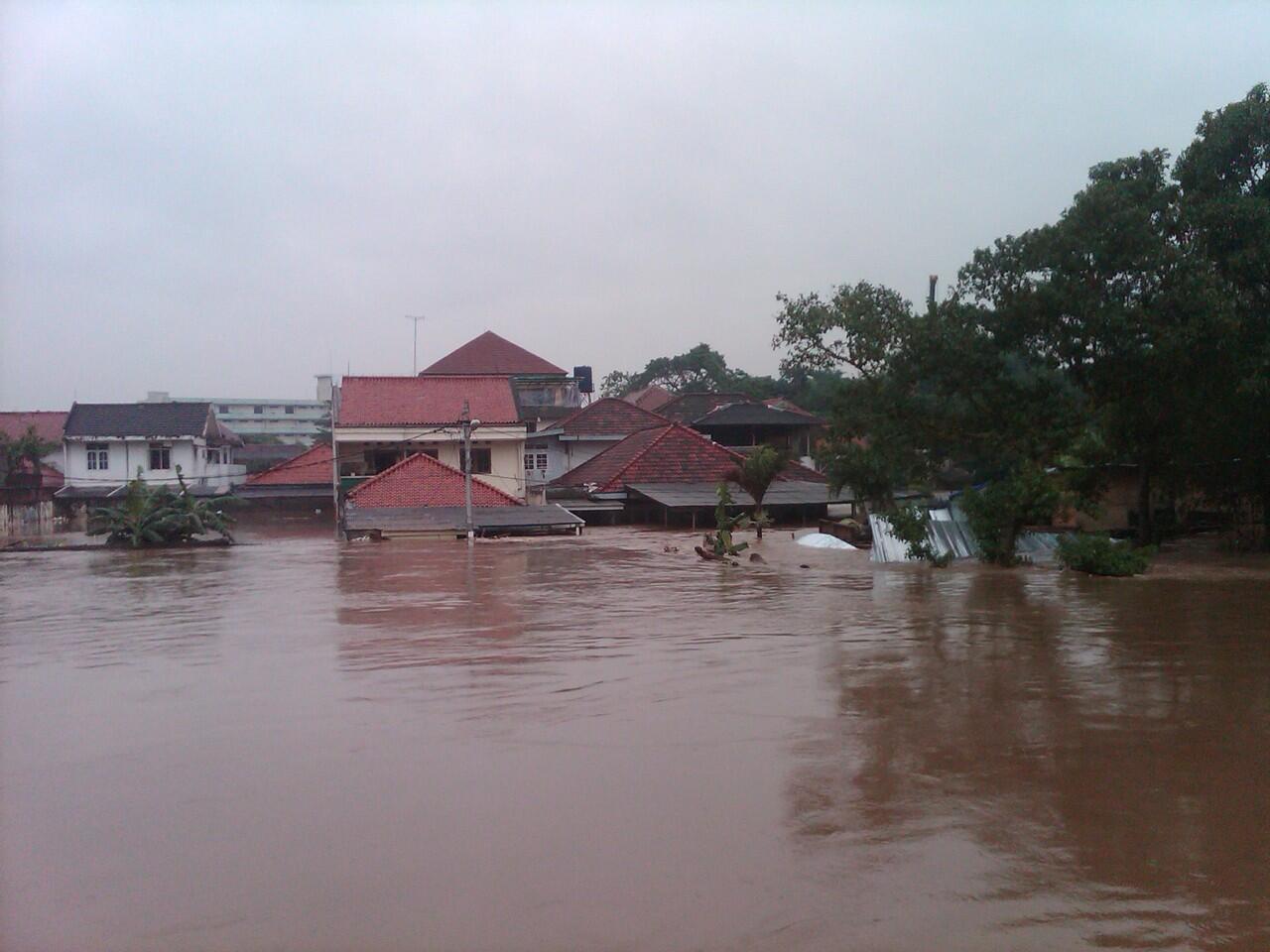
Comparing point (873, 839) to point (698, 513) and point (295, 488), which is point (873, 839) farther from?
point (295, 488)

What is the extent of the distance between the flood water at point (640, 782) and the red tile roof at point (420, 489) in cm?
1567

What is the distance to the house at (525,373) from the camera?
145 feet

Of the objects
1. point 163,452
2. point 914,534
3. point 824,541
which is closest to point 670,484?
point 824,541

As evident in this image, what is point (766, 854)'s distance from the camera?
17.3 feet

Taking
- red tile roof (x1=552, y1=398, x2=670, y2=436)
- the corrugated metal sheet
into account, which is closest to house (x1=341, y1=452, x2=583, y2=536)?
red tile roof (x1=552, y1=398, x2=670, y2=436)

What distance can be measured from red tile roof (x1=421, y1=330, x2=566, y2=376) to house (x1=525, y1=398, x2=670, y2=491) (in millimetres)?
6985

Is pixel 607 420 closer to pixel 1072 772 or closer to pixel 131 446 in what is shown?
pixel 131 446

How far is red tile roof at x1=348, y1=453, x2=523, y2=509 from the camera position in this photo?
2886 centimetres

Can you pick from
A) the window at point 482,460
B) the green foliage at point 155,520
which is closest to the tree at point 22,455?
the green foliage at point 155,520

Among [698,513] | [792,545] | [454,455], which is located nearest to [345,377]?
[454,455]

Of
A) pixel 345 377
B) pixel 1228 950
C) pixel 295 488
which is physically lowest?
pixel 1228 950

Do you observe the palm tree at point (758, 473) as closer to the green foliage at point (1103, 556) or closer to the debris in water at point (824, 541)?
the debris in water at point (824, 541)

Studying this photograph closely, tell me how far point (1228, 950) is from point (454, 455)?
30.9 metres

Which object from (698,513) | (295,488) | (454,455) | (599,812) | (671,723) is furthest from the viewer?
(295,488)
